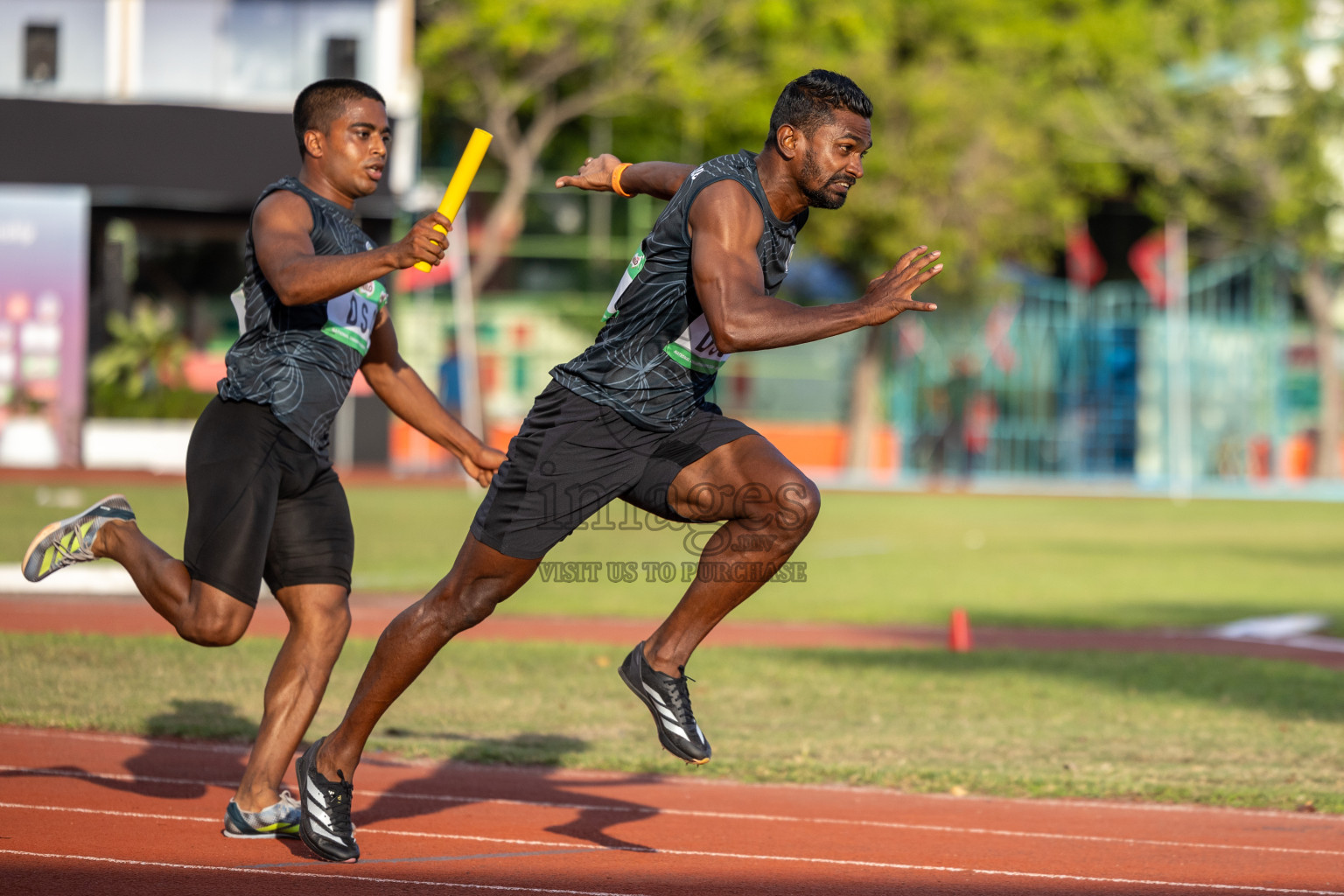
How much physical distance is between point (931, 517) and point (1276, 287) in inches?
694

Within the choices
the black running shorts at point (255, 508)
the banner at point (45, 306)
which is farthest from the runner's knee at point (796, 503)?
the banner at point (45, 306)

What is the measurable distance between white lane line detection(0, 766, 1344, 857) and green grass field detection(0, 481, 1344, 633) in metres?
7.32

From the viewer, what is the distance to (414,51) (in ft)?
120

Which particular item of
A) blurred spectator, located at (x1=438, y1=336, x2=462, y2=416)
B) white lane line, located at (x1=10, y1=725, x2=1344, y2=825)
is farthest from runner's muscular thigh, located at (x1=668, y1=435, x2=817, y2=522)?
blurred spectator, located at (x1=438, y1=336, x2=462, y2=416)

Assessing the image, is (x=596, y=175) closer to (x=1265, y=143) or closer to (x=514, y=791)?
(x=514, y=791)

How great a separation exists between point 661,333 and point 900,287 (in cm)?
95

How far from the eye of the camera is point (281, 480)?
225 inches

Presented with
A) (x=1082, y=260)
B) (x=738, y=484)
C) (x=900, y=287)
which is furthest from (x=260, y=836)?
(x=1082, y=260)

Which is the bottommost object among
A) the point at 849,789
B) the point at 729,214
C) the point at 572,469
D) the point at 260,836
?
the point at 849,789

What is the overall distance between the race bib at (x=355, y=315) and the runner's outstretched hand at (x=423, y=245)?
0.78 meters

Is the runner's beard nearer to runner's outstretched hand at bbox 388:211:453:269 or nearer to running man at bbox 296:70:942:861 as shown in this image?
running man at bbox 296:70:942:861

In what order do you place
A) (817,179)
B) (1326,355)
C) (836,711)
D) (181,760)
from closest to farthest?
(817,179) < (181,760) < (836,711) < (1326,355)

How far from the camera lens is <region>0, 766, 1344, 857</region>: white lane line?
6445mm

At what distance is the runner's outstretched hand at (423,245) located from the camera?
5.04 meters
